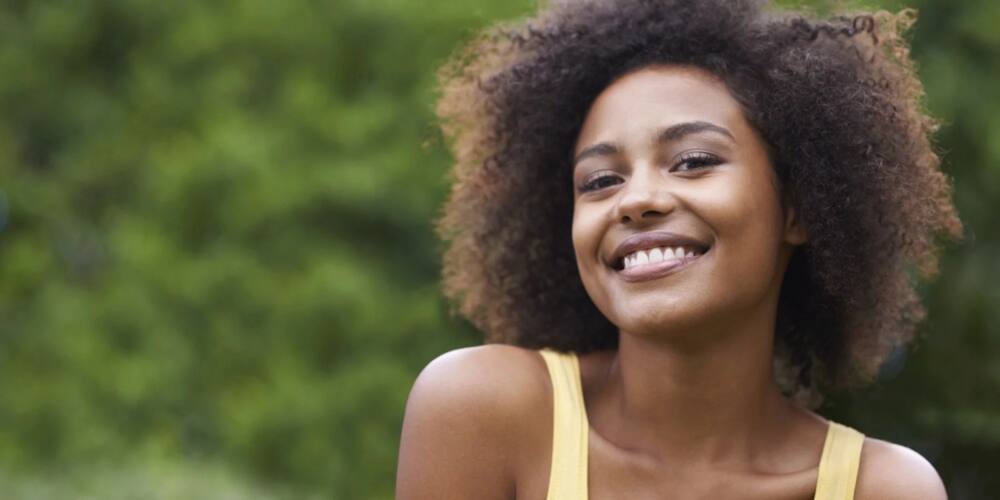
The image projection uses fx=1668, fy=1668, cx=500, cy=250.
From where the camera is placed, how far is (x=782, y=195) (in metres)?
3.25

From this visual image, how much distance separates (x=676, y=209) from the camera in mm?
3074

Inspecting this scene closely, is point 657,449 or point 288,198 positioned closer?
point 657,449

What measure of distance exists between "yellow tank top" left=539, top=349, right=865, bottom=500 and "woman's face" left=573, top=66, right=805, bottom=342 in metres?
0.20

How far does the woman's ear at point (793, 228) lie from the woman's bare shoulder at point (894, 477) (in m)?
0.42

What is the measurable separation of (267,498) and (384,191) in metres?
1.31

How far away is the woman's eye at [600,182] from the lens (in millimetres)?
3189

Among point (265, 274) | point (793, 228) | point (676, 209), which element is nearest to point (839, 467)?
point (793, 228)

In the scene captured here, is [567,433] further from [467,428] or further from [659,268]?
[659,268]

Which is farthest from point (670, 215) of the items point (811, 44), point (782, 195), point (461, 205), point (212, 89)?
point (212, 89)

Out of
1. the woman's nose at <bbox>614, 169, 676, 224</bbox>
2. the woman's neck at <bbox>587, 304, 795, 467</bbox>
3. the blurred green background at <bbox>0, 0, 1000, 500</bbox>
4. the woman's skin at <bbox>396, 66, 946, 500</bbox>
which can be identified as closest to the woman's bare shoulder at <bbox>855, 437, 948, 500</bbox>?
the woman's skin at <bbox>396, 66, 946, 500</bbox>

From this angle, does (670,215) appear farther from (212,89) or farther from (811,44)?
(212,89)

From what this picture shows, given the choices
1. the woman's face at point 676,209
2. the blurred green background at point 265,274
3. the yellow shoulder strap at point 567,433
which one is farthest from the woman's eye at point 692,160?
the blurred green background at point 265,274

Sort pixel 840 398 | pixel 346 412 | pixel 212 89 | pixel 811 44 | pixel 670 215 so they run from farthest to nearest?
1. pixel 212 89
2. pixel 346 412
3. pixel 840 398
4. pixel 811 44
5. pixel 670 215

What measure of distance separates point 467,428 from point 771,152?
0.79 meters
